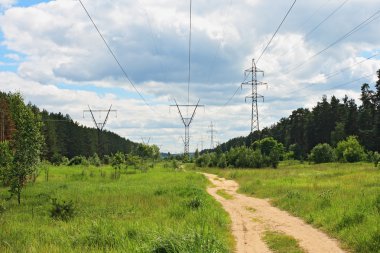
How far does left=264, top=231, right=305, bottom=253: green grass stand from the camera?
1313cm

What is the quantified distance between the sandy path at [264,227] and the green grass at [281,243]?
203mm

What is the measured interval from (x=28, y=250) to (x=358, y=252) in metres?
9.41

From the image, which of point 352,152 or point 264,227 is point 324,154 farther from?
point 264,227

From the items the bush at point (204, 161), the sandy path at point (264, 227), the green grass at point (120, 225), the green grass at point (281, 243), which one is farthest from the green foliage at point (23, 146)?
the bush at point (204, 161)

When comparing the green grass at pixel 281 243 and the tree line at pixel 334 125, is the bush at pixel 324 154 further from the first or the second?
the green grass at pixel 281 243

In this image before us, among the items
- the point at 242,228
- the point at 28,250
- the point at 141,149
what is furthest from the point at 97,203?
the point at 141,149

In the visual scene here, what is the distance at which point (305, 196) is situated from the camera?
23.7m

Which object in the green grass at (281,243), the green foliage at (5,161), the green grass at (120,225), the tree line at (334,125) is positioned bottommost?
the green grass at (281,243)

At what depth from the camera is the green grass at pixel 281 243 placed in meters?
13.1

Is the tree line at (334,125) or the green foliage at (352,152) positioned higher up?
the tree line at (334,125)

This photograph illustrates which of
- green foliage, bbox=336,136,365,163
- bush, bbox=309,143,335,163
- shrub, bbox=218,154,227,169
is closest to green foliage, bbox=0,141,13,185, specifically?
shrub, bbox=218,154,227,169

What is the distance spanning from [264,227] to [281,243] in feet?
11.2

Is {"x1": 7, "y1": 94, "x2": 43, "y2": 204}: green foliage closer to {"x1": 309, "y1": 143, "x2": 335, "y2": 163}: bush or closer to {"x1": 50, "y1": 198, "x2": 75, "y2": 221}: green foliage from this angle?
{"x1": 50, "y1": 198, "x2": 75, "y2": 221}: green foliage

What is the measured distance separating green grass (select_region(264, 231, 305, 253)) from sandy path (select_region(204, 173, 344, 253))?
0.20 meters
